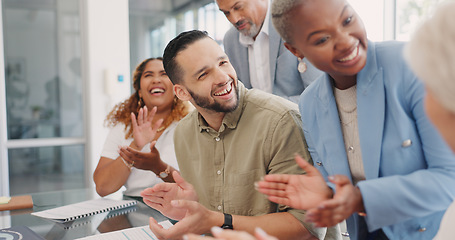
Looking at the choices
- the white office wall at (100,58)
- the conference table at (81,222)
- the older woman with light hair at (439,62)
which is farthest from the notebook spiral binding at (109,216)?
the white office wall at (100,58)

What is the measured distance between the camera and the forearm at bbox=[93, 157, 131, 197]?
8.27ft

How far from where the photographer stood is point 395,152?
1195mm

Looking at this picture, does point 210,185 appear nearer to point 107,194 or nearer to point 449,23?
point 107,194

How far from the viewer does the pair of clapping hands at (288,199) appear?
1.00m

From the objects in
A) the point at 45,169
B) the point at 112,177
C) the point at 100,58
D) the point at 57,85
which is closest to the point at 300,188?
the point at 112,177

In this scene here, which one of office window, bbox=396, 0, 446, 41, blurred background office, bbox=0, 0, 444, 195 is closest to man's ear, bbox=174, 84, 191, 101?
office window, bbox=396, 0, 446, 41

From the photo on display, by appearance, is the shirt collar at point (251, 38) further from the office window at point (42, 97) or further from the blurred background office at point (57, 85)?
the office window at point (42, 97)

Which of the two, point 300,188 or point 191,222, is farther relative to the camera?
point 191,222

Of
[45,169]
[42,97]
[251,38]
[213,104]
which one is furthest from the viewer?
[45,169]

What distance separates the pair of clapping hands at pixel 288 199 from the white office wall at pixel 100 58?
318 centimetres

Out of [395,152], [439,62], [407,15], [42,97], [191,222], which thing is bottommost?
[191,222]

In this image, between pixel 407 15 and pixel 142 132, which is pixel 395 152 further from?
pixel 407 15

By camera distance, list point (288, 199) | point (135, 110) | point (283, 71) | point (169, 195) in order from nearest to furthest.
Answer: point (288, 199) → point (169, 195) → point (283, 71) → point (135, 110)

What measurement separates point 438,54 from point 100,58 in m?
4.26
